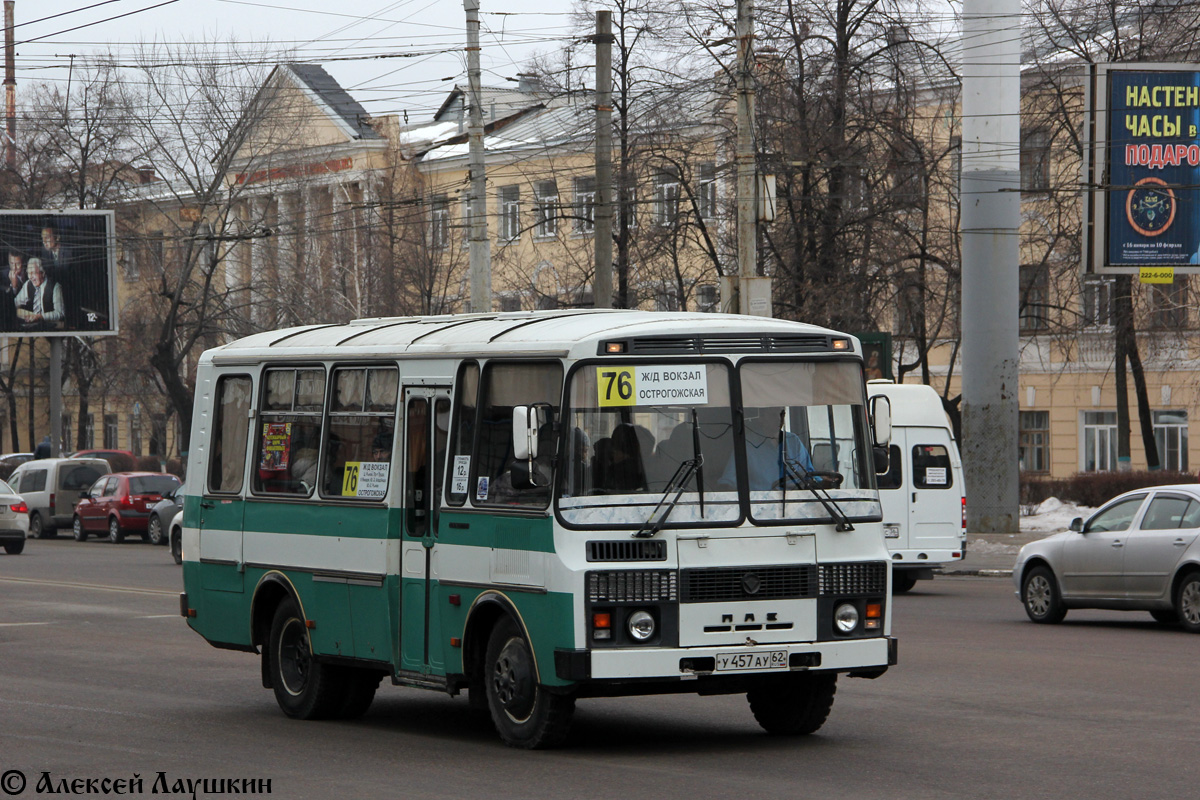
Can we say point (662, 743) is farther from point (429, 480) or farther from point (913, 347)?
point (913, 347)

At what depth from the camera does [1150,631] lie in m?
17.2

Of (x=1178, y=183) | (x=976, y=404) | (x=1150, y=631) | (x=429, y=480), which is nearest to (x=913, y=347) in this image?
(x=976, y=404)

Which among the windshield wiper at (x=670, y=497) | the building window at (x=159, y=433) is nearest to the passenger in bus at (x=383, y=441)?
the windshield wiper at (x=670, y=497)

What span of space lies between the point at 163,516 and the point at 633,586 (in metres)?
29.2

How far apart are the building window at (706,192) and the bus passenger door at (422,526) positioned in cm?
2556

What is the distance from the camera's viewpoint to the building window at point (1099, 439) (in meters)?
47.0

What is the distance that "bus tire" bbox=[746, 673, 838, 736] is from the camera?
1008 cm

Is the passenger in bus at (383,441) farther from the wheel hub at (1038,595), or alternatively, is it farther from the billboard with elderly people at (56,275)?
the billboard with elderly people at (56,275)

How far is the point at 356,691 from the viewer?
11.5 metres

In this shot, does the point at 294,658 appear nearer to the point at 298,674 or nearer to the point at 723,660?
the point at 298,674

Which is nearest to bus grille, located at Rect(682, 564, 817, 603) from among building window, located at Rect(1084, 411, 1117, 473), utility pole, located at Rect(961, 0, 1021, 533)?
utility pole, located at Rect(961, 0, 1021, 533)

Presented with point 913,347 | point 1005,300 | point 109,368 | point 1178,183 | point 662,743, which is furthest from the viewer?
point 109,368

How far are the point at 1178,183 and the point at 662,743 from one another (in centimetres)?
2136

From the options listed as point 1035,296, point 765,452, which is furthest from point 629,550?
point 1035,296
